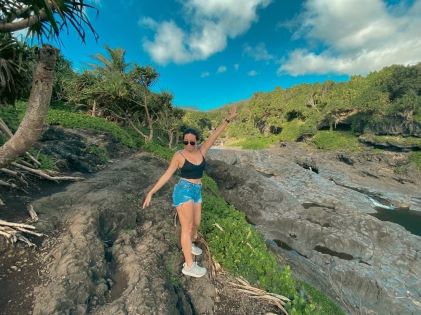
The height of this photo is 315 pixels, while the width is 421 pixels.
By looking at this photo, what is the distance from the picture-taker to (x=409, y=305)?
14289 mm

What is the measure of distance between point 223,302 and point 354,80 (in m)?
73.7

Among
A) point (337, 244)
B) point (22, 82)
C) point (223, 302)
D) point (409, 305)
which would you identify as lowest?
point (409, 305)

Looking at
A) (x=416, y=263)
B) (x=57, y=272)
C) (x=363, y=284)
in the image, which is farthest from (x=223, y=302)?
(x=416, y=263)

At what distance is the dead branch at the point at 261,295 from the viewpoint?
6.37m

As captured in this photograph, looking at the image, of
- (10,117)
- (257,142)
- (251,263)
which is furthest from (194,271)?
(257,142)

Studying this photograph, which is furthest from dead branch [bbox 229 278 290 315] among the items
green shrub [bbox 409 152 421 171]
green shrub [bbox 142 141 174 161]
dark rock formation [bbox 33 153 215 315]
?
green shrub [bbox 409 152 421 171]

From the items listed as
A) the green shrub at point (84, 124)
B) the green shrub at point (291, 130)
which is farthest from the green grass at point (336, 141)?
the green shrub at point (84, 124)

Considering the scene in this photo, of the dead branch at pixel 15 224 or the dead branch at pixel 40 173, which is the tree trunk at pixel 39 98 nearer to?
the dead branch at pixel 15 224

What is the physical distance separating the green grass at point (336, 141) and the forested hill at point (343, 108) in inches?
72.0

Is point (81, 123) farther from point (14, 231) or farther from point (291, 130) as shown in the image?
point (291, 130)

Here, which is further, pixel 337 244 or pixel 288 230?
pixel 288 230

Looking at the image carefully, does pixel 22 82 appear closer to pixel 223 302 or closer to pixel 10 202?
pixel 10 202

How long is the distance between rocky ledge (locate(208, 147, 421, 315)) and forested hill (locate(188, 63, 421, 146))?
20.5 meters

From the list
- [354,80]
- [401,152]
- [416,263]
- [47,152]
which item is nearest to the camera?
[47,152]
